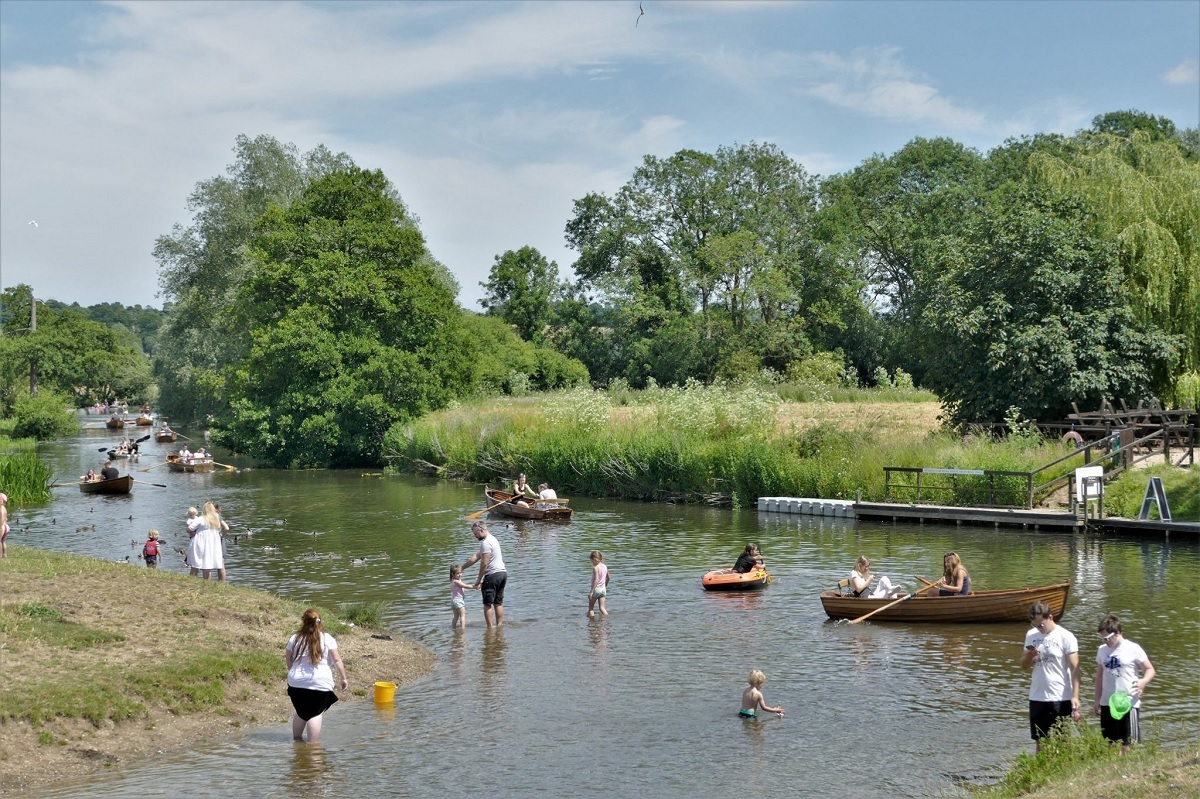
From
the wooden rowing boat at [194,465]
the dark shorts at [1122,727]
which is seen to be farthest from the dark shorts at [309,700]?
the wooden rowing boat at [194,465]

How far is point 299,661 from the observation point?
557 inches

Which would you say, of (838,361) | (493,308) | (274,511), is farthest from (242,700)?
(493,308)

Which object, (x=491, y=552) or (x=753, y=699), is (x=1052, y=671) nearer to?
(x=753, y=699)

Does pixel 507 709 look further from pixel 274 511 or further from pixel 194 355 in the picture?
pixel 194 355

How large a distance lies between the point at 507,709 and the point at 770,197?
73740mm

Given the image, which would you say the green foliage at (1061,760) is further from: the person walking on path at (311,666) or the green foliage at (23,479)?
the green foliage at (23,479)

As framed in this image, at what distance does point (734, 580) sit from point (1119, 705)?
1493 cm

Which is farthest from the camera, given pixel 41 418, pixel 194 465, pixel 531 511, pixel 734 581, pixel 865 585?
pixel 41 418

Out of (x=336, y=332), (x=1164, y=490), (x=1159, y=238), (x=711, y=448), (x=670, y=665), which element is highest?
(x=1159, y=238)

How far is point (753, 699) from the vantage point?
16.7m

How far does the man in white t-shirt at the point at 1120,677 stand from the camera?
488 inches

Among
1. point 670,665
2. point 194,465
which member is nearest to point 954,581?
point 670,665

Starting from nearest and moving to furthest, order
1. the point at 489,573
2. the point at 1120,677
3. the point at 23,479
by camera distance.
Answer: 1. the point at 1120,677
2. the point at 489,573
3. the point at 23,479

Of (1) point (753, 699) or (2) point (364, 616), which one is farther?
(2) point (364, 616)
